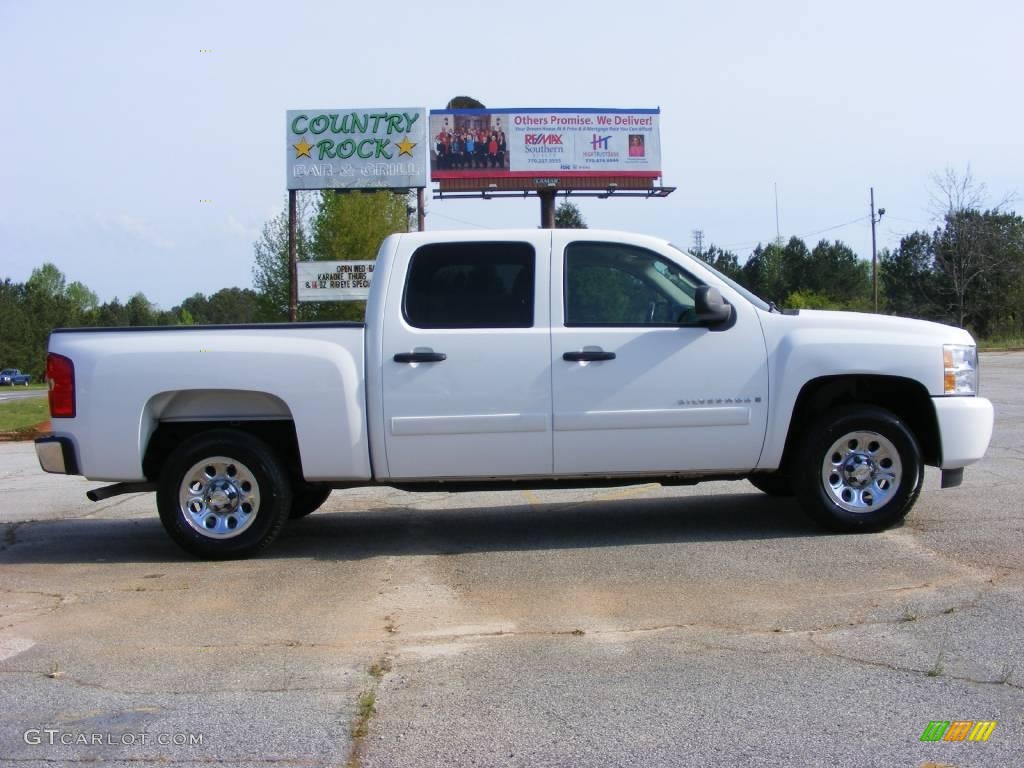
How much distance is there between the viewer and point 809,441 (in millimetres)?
7039

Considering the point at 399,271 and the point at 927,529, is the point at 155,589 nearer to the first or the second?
the point at 399,271

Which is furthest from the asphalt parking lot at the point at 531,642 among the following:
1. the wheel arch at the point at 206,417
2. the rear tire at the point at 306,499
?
the wheel arch at the point at 206,417

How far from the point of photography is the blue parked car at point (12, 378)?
7732cm

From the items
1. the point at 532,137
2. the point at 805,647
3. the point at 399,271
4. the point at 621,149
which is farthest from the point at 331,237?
the point at 805,647

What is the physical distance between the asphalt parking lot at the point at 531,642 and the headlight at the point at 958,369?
951 millimetres

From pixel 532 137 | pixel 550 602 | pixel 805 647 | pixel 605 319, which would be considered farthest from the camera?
pixel 532 137

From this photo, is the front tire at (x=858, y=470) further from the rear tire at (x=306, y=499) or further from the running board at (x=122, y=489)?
the running board at (x=122, y=489)

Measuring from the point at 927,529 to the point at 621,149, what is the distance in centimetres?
3093

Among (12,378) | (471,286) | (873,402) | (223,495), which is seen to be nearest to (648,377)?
(471,286)

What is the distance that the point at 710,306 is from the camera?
678 centimetres

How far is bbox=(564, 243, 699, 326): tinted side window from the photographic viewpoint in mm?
6996

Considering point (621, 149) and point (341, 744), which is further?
point (621, 149)

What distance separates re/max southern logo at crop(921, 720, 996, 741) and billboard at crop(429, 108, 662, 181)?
33.5 meters

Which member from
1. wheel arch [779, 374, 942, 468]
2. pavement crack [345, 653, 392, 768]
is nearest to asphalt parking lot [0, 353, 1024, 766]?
pavement crack [345, 653, 392, 768]
